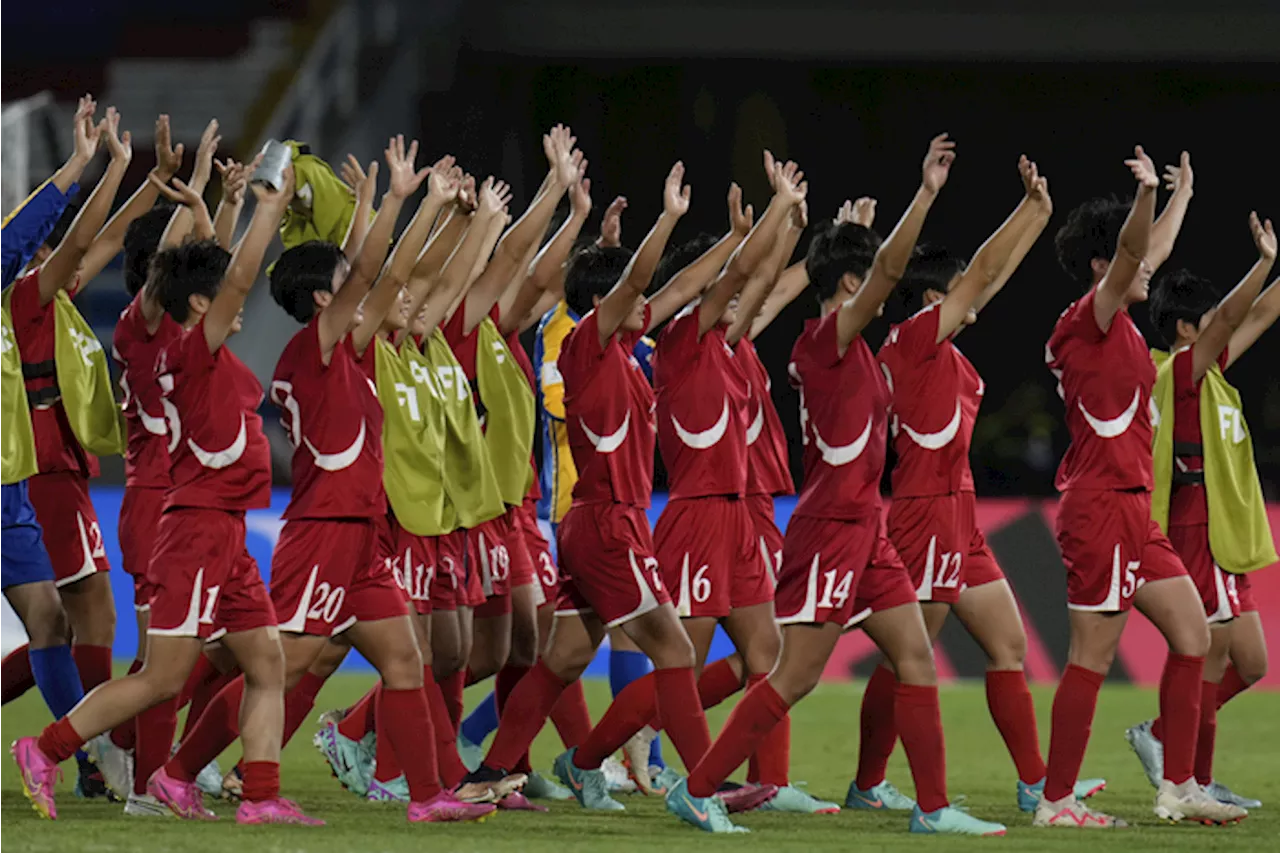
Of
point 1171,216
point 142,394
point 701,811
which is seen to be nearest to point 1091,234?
point 1171,216

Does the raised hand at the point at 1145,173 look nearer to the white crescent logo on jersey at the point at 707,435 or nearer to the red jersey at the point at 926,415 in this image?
the red jersey at the point at 926,415

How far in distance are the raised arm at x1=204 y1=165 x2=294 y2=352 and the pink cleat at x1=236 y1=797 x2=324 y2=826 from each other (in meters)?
1.50

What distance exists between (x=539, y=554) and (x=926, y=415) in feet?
6.80

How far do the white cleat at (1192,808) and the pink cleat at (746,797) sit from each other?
4.70ft

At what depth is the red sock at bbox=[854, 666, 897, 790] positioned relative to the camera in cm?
786

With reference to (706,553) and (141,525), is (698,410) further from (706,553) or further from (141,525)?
(141,525)

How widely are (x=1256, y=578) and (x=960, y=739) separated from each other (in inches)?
149

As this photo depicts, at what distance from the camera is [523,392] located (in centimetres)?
855

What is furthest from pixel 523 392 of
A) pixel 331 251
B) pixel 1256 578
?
pixel 1256 578

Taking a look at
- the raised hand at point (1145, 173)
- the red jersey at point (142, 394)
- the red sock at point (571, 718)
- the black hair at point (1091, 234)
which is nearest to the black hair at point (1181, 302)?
the black hair at point (1091, 234)

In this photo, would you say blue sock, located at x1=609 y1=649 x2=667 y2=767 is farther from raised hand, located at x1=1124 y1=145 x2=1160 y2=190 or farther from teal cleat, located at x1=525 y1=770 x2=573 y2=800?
raised hand, located at x1=1124 y1=145 x2=1160 y2=190

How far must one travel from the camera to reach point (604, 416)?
25.0 feet

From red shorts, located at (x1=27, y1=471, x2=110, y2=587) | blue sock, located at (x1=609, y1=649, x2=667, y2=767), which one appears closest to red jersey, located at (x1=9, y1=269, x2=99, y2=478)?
red shorts, located at (x1=27, y1=471, x2=110, y2=587)

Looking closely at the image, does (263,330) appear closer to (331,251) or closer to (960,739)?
(960,739)
